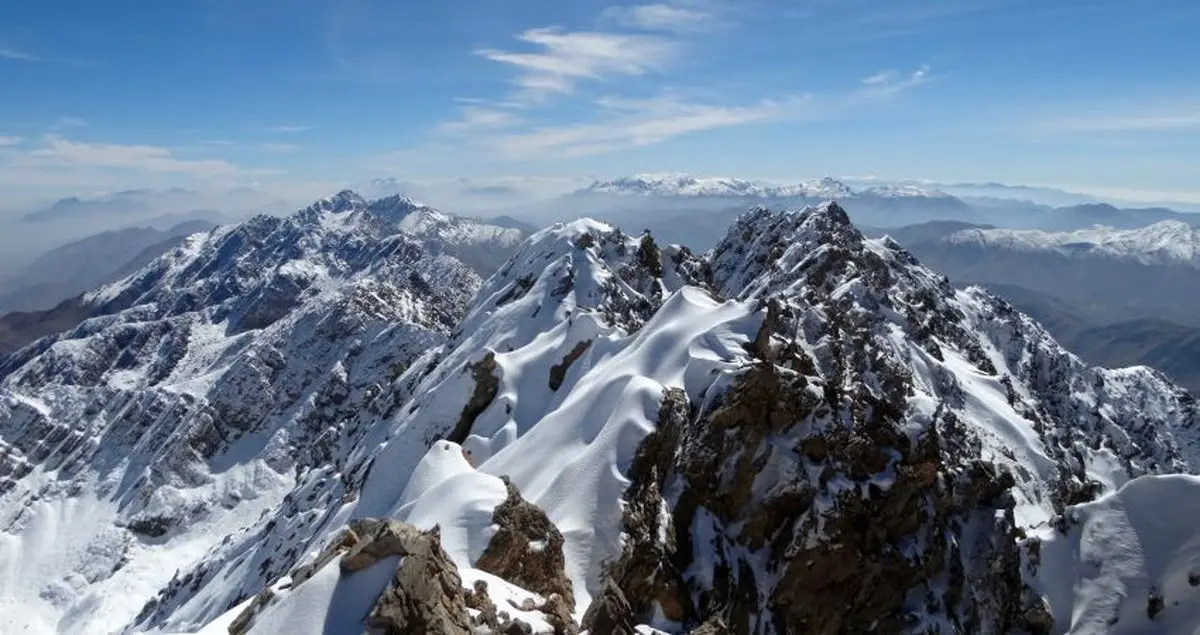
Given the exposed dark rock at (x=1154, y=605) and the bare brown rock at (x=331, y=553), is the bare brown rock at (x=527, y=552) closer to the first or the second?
the bare brown rock at (x=331, y=553)

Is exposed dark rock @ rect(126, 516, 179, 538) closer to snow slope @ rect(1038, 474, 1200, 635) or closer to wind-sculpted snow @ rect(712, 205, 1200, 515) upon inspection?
wind-sculpted snow @ rect(712, 205, 1200, 515)

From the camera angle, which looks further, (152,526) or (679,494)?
(152,526)

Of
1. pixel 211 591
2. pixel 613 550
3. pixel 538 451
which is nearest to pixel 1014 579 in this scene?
pixel 613 550

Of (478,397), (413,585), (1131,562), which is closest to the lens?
(413,585)

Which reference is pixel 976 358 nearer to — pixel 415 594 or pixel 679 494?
pixel 679 494

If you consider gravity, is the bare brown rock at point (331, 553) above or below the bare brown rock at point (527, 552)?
above

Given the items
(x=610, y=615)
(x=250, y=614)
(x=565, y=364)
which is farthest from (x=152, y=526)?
(x=610, y=615)

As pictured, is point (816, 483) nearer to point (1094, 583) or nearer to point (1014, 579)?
point (1014, 579)

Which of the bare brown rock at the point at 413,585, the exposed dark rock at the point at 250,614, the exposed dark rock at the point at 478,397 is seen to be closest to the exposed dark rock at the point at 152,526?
the exposed dark rock at the point at 478,397

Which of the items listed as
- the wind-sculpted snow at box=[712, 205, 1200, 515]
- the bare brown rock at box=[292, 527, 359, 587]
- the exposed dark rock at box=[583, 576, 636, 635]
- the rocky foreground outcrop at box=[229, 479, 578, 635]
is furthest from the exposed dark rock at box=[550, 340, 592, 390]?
the exposed dark rock at box=[583, 576, 636, 635]
